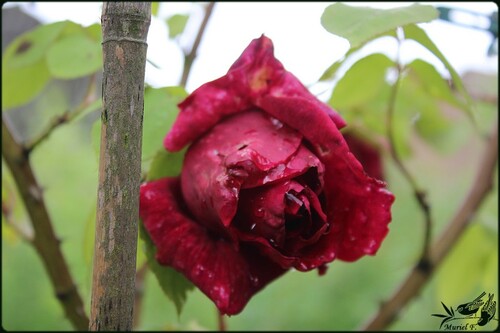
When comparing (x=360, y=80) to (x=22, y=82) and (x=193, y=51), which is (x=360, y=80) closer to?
(x=193, y=51)

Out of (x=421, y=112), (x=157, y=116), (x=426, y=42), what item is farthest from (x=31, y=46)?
(x=421, y=112)

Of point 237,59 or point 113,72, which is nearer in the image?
point 113,72

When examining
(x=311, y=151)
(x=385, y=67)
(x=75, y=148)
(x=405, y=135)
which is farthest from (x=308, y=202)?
(x=75, y=148)

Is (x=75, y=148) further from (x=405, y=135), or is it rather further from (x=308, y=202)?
(x=308, y=202)

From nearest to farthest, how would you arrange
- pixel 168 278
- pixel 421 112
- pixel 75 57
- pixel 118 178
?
pixel 118 178, pixel 168 278, pixel 75 57, pixel 421 112

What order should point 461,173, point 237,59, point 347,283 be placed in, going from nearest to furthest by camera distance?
1. point 237,59
2. point 347,283
3. point 461,173

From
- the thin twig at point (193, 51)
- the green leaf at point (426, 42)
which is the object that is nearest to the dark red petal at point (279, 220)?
the green leaf at point (426, 42)

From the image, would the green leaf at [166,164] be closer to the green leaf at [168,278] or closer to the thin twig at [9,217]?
the green leaf at [168,278]
